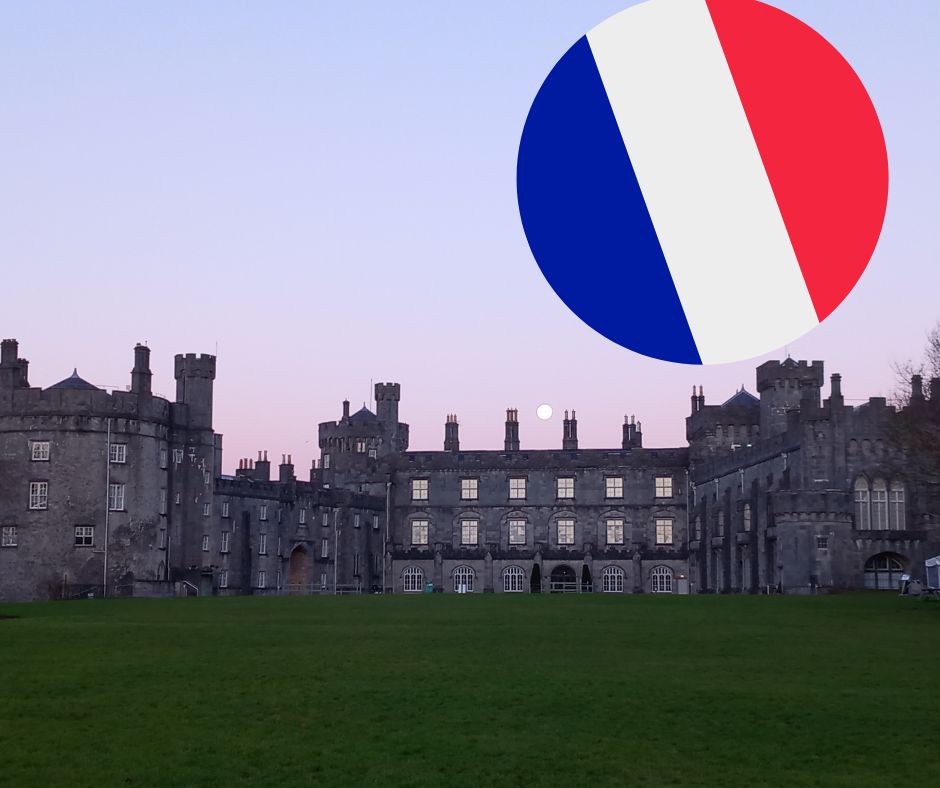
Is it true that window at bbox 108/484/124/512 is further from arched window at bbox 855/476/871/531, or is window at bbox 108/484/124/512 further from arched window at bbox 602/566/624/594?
arched window at bbox 602/566/624/594

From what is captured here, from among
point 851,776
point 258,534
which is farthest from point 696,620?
point 258,534

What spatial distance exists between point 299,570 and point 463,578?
562 inches

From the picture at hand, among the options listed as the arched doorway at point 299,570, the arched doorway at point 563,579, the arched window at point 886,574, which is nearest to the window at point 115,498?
the arched doorway at point 299,570

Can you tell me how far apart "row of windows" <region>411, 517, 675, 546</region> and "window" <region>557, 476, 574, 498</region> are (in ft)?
6.57

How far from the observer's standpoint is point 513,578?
101812mm

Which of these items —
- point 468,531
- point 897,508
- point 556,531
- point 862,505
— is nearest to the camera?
point 897,508

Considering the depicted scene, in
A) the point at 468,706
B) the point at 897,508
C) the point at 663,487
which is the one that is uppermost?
the point at 663,487

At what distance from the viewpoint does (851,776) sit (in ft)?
47.4

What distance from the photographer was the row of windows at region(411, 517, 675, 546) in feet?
330

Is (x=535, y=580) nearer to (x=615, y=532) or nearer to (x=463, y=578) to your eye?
(x=463, y=578)

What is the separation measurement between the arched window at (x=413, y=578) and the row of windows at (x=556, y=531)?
2.35 meters

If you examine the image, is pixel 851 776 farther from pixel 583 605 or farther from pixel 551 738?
pixel 583 605

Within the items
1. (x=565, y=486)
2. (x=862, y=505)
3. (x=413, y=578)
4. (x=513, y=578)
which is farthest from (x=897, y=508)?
(x=413, y=578)

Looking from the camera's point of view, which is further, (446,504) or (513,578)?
(446,504)
